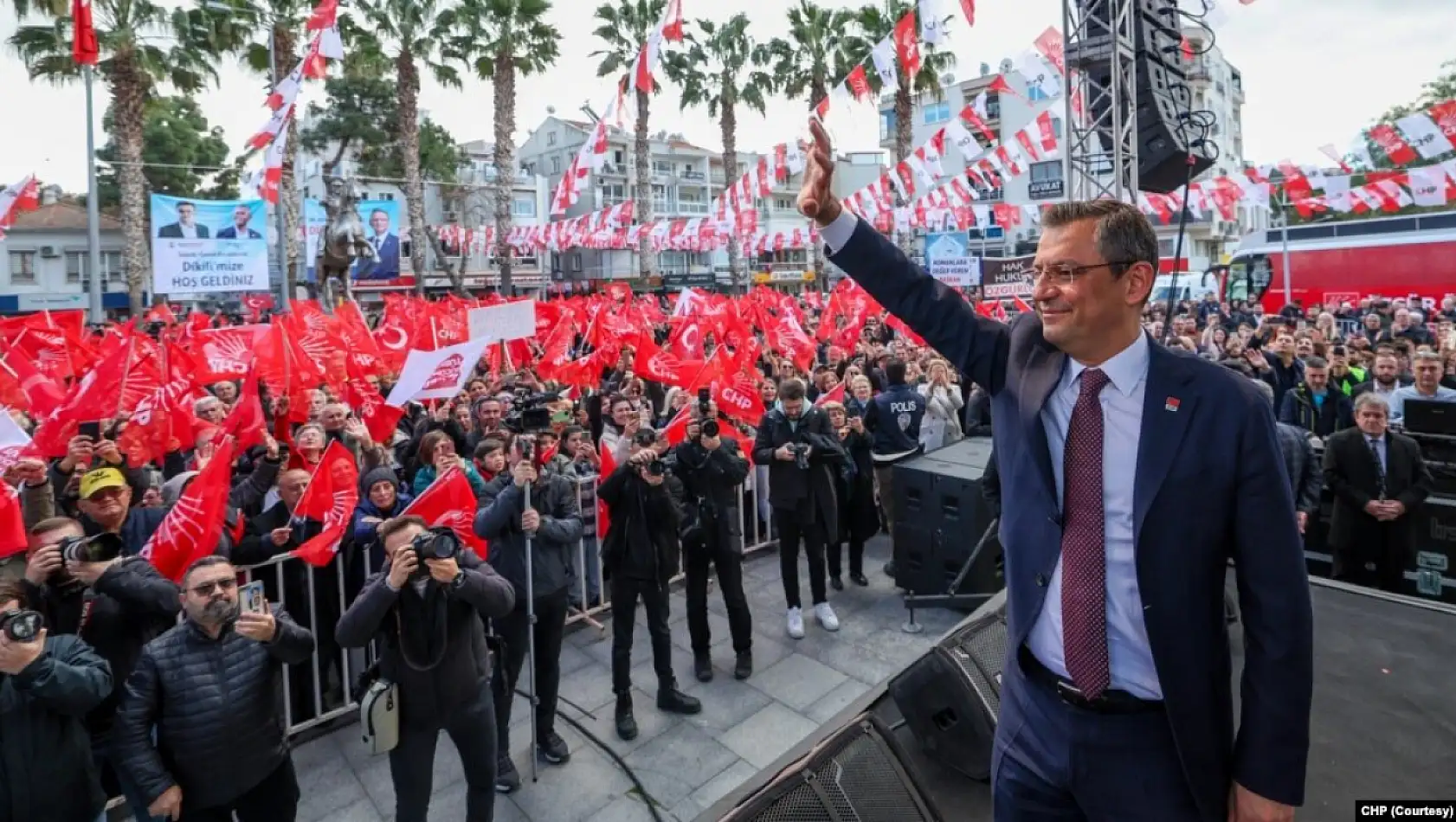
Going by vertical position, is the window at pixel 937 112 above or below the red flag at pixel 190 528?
above

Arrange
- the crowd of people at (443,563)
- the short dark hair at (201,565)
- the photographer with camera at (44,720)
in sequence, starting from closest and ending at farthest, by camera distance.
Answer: the photographer with camera at (44,720) < the crowd of people at (443,563) < the short dark hair at (201,565)

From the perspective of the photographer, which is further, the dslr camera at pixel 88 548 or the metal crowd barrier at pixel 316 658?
the metal crowd barrier at pixel 316 658

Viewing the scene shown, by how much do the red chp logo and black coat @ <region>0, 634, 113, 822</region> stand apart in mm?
3774

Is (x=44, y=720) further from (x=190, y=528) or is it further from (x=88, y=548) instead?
(x=190, y=528)

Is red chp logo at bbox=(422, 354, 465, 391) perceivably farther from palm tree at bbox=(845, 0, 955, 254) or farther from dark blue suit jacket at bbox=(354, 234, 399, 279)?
dark blue suit jacket at bbox=(354, 234, 399, 279)

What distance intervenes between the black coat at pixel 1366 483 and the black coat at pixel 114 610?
7.13 metres

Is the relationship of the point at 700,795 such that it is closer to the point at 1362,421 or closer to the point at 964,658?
the point at 964,658

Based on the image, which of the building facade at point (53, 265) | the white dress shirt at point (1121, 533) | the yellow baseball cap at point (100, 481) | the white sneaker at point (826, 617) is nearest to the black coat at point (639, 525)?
the white sneaker at point (826, 617)

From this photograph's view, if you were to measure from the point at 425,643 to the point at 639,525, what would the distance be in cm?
165

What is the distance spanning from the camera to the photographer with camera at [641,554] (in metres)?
5.06

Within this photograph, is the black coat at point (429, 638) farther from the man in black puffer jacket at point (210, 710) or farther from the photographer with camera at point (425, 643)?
the man in black puffer jacket at point (210, 710)

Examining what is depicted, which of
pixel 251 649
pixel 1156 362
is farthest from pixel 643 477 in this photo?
pixel 1156 362

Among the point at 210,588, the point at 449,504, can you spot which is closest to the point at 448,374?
the point at 449,504

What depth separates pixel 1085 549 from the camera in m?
1.79
